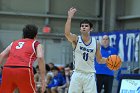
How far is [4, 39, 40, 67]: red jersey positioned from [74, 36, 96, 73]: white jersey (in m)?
1.44

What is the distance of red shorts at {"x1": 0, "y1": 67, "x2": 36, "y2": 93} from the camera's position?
6328 millimetres

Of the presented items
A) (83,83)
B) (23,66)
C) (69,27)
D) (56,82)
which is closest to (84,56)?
(83,83)

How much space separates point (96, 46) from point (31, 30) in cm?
174

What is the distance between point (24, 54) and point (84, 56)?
1.63 metres

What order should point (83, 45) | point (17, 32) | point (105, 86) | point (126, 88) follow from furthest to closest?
point (17, 32) → point (105, 86) → point (126, 88) → point (83, 45)

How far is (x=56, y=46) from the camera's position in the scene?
18.9 meters

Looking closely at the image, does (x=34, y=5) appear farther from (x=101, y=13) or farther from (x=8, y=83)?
(x=8, y=83)

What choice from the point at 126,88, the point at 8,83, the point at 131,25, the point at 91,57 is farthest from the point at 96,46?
the point at 131,25

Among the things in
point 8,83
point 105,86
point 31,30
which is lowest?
point 105,86

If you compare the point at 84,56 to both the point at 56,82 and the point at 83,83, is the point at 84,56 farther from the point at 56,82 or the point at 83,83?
the point at 56,82

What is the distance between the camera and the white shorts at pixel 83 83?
770cm

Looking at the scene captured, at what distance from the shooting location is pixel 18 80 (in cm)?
632

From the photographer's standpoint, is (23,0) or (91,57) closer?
(91,57)

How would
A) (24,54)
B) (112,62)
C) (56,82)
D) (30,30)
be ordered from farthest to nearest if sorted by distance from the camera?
(56,82)
(112,62)
(30,30)
(24,54)
